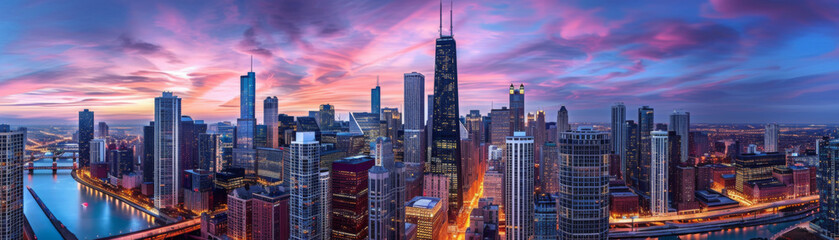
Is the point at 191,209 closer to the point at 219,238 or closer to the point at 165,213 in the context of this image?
the point at 165,213

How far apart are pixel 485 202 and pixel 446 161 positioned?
1779cm

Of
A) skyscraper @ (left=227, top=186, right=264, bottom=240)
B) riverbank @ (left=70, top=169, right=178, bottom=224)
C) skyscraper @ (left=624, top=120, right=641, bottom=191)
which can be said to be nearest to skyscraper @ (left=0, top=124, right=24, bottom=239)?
skyscraper @ (left=227, top=186, right=264, bottom=240)

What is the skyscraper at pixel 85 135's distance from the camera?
8856cm

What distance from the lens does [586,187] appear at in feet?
87.7

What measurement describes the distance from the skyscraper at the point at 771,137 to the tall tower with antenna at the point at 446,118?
→ 200ft

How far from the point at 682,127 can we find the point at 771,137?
598 inches

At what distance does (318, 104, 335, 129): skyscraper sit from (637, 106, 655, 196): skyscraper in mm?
71580

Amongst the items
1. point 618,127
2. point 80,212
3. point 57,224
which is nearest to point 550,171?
point 618,127

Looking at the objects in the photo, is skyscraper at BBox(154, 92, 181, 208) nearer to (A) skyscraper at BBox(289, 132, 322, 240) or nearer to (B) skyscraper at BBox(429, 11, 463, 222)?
(A) skyscraper at BBox(289, 132, 322, 240)

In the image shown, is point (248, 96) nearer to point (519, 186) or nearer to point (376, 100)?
→ point (376, 100)

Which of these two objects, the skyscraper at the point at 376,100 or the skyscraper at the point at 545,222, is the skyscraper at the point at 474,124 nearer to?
the skyscraper at the point at 376,100

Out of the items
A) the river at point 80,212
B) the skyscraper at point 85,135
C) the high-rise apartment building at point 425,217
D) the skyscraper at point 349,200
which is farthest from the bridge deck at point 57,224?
the high-rise apartment building at point 425,217

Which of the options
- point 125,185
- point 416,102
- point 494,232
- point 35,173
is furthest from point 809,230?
point 35,173

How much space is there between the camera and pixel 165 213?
2279 inches
